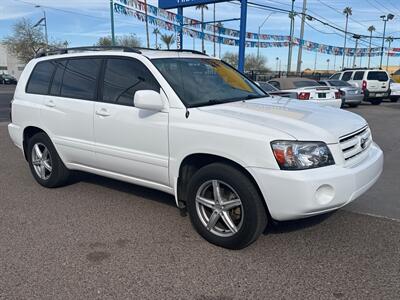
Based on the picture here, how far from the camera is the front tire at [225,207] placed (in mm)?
3336

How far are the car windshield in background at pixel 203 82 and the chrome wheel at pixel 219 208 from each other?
856 millimetres

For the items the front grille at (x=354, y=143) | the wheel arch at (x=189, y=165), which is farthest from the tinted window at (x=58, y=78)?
the front grille at (x=354, y=143)

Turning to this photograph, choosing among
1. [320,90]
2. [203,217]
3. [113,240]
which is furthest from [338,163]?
[320,90]

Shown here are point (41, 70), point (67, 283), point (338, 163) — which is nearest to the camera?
point (67, 283)

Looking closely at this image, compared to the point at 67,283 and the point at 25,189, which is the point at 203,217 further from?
the point at 25,189

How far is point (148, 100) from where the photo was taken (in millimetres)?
3713

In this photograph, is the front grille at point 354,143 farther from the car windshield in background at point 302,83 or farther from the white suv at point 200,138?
the car windshield in background at point 302,83

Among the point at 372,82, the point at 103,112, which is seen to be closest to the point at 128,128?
the point at 103,112

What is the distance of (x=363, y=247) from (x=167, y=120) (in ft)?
7.11

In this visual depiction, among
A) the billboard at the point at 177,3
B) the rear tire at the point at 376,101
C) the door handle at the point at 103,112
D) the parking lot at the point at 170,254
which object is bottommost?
the rear tire at the point at 376,101

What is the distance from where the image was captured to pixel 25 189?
17.7 ft

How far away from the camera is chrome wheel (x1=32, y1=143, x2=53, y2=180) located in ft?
17.7

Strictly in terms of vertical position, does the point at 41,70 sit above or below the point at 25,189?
above

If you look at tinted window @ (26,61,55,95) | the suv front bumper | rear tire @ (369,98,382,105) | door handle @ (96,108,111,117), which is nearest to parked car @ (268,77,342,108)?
tinted window @ (26,61,55,95)
